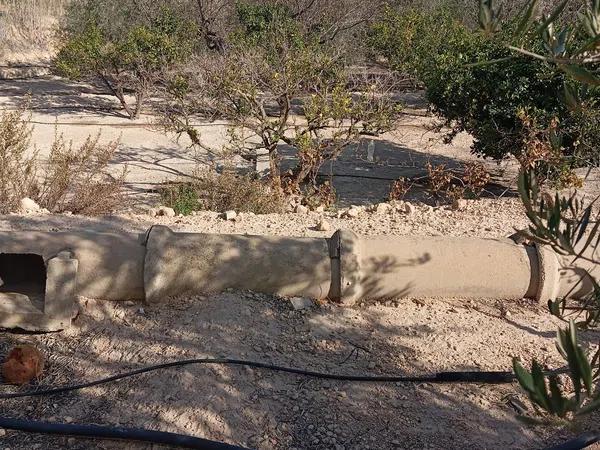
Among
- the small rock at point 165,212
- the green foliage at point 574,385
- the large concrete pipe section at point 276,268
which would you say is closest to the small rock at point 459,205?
the large concrete pipe section at point 276,268

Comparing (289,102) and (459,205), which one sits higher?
(289,102)

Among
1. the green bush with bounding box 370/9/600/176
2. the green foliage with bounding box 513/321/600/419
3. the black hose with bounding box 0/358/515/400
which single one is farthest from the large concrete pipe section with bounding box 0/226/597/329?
the green bush with bounding box 370/9/600/176

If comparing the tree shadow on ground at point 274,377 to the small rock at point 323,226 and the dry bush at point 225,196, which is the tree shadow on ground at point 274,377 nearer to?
the small rock at point 323,226

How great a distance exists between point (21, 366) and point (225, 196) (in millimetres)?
3576

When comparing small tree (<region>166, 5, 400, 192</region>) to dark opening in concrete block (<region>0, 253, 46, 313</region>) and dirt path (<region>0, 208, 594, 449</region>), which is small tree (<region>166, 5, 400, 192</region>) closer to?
dark opening in concrete block (<region>0, 253, 46, 313</region>)

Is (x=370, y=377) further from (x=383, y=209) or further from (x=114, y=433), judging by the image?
(x=383, y=209)

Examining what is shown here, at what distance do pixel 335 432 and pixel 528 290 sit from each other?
171 centimetres

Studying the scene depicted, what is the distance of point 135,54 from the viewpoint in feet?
43.5

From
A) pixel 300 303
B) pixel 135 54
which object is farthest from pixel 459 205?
pixel 135 54

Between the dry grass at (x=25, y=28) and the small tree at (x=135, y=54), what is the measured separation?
6.92m

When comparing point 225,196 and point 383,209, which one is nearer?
point 383,209

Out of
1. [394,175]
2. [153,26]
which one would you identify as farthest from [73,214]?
[153,26]

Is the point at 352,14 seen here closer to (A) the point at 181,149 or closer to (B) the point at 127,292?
(A) the point at 181,149

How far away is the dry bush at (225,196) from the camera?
20.2 feet
